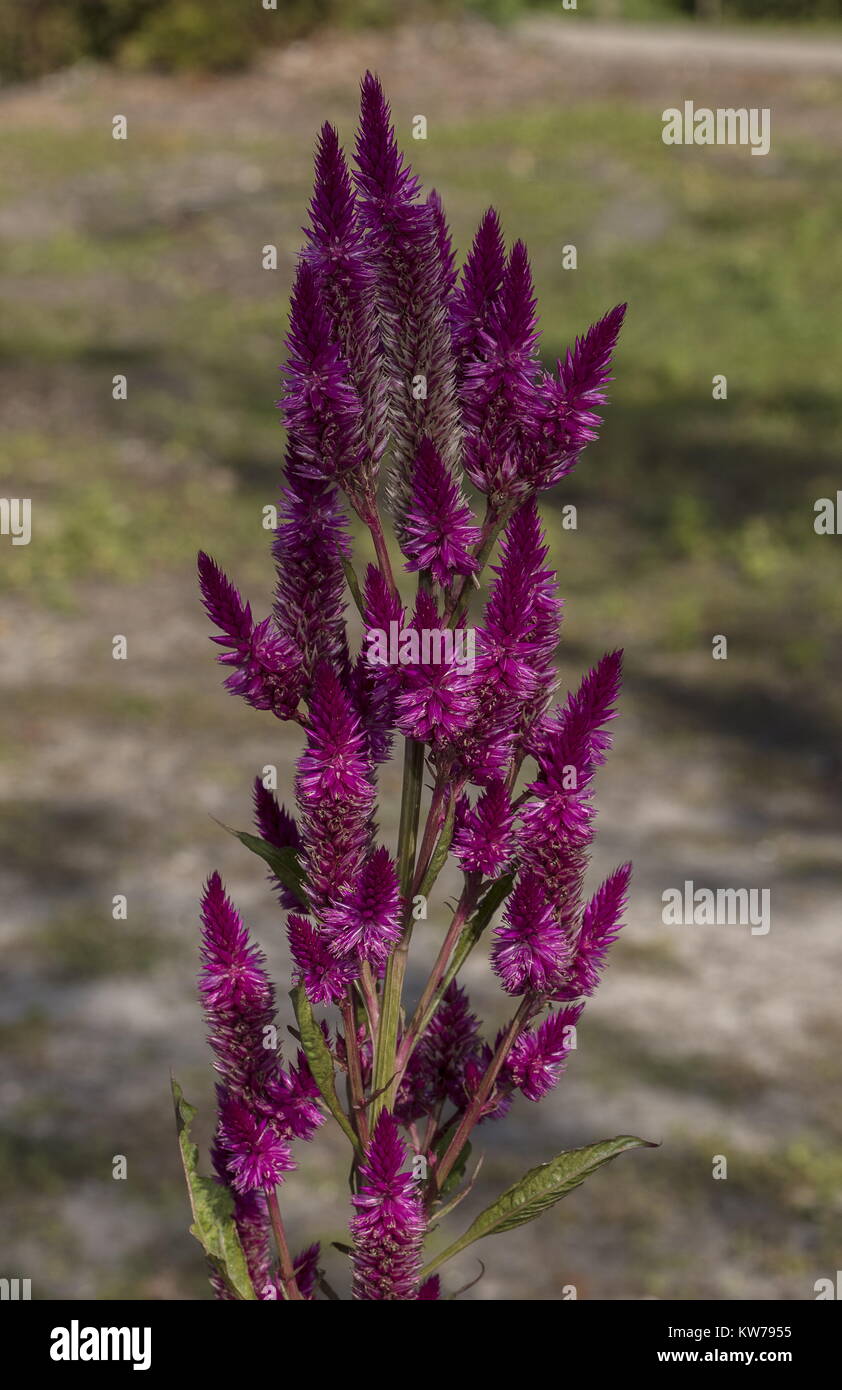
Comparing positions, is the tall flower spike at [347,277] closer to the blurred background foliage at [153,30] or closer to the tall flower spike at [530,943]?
the tall flower spike at [530,943]

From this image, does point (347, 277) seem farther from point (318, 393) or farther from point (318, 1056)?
point (318, 1056)

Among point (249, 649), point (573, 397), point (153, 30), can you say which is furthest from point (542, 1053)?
point (153, 30)

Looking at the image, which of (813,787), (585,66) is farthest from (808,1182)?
(585,66)

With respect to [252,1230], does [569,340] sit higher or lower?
higher

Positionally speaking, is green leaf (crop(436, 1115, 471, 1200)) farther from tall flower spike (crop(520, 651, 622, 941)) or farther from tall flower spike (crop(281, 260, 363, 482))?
tall flower spike (crop(281, 260, 363, 482))

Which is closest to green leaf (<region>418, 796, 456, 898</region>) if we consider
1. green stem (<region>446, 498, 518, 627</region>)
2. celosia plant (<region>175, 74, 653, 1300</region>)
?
celosia plant (<region>175, 74, 653, 1300</region>)
